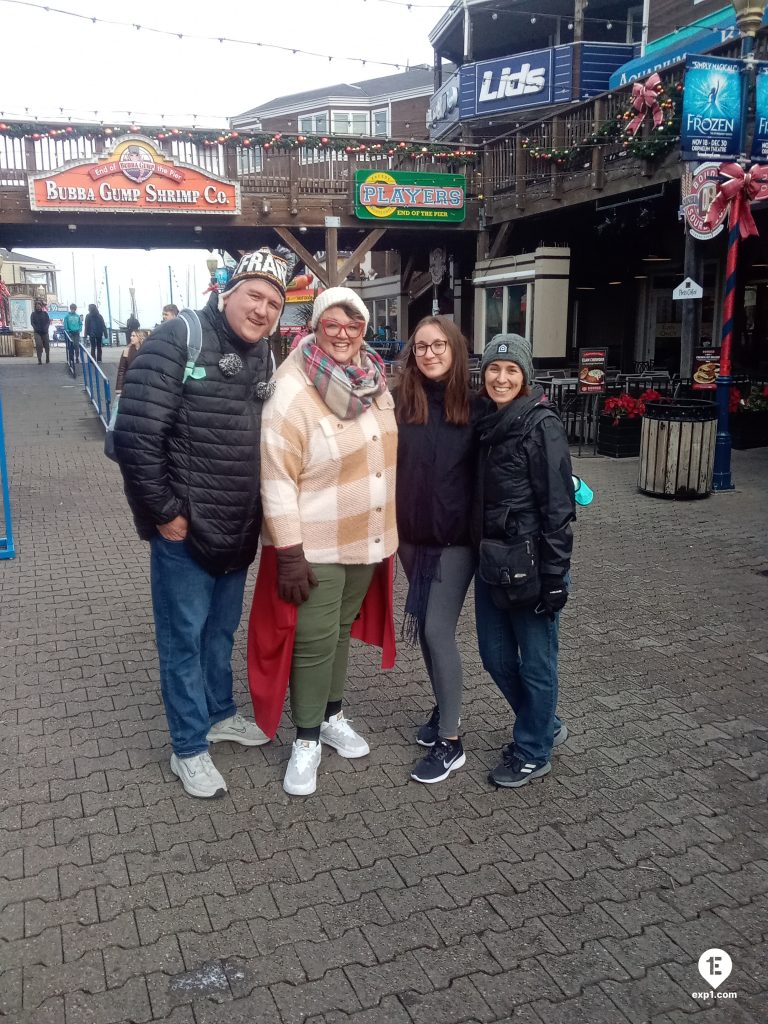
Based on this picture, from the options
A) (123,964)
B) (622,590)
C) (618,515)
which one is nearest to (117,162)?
(618,515)

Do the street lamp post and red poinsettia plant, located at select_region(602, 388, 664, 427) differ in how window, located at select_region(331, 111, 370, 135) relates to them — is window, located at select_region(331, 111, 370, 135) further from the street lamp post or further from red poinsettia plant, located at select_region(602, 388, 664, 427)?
the street lamp post

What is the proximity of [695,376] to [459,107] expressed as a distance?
13762mm

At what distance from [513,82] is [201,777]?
2129 cm

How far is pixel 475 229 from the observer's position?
18.1 meters

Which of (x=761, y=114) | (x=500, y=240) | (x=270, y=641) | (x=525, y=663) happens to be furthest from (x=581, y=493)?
(x=500, y=240)

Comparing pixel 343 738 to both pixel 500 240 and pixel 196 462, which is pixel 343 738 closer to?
pixel 196 462

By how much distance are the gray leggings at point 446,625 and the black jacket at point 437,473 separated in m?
0.09

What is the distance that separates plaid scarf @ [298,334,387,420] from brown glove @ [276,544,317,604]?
1.76ft

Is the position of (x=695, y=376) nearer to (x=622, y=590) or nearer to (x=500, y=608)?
(x=622, y=590)

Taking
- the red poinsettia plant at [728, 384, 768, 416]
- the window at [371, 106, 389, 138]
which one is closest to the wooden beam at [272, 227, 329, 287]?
the red poinsettia plant at [728, 384, 768, 416]

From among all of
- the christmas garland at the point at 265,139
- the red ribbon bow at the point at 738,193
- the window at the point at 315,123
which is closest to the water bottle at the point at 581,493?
the red ribbon bow at the point at 738,193

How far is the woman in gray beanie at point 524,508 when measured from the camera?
122 inches

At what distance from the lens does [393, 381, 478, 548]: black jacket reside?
3.27m

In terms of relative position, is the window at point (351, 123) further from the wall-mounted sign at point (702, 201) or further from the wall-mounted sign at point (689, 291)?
the wall-mounted sign at point (702, 201)
